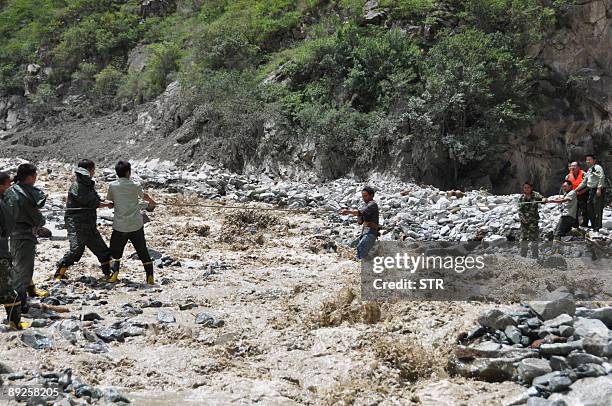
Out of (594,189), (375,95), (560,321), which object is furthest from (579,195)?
(375,95)

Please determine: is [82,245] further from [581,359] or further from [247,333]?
[581,359]

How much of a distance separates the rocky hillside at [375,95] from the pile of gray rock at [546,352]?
1085cm

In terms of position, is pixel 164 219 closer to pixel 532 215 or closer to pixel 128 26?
pixel 532 215

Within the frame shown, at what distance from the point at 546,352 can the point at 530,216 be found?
3.70 m

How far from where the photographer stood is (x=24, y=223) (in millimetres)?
5305

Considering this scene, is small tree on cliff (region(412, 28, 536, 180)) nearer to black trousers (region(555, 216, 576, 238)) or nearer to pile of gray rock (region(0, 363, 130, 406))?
black trousers (region(555, 216, 576, 238))

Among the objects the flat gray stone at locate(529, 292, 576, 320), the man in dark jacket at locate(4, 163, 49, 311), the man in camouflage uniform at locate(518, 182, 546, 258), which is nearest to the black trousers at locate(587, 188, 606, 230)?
the man in camouflage uniform at locate(518, 182, 546, 258)

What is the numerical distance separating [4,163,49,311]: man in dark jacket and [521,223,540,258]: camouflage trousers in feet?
18.8

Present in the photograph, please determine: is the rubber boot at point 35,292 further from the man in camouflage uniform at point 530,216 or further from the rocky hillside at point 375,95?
the rocky hillside at point 375,95

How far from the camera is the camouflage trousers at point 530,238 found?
294 inches

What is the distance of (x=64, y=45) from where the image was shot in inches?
1082

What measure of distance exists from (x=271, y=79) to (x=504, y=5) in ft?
24.1

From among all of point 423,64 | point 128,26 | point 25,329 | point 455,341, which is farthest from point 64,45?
point 455,341

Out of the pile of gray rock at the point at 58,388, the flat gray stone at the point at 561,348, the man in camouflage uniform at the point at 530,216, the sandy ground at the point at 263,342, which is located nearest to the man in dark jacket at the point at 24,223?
the sandy ground at the point at 263,342
